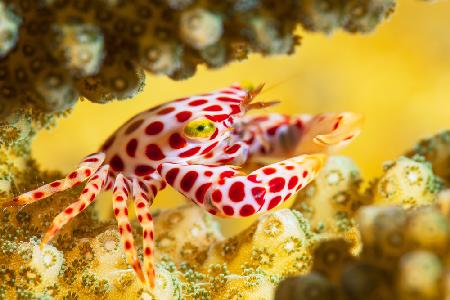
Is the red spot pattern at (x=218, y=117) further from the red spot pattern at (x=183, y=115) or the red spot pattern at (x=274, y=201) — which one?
the red spot pattern at (x=274, y=201)

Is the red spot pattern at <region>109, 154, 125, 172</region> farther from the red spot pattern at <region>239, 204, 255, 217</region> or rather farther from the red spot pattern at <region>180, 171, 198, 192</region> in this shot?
the red spot pattern at <region>239, 204, 255, 217</region>

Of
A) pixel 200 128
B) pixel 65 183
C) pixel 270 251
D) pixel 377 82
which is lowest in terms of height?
pixel 377 82

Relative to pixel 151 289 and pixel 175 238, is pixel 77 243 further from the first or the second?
pixel 175 238

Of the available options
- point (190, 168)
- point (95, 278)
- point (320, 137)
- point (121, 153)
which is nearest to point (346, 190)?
point (320, 137)

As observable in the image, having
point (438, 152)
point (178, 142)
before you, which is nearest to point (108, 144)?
point (178, 142)

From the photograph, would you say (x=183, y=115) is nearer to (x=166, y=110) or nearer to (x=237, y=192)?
(x=166, y=110)

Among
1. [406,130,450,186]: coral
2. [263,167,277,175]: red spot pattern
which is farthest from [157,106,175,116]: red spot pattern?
[406,130,450,186]: coral

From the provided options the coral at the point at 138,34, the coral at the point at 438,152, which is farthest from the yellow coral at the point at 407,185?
the coral at the point at 138,34
